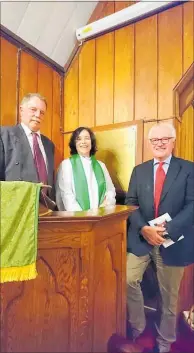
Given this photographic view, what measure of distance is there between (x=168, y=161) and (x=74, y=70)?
138 centimetres

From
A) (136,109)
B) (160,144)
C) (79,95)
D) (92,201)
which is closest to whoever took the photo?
(160,144)

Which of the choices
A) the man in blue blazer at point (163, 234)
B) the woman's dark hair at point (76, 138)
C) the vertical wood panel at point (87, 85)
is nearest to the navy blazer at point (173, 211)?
the man in blue blazer at point (163, 234)

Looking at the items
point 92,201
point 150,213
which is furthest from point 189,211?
point 92,201

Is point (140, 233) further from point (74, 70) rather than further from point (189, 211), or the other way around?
point (74, 70)

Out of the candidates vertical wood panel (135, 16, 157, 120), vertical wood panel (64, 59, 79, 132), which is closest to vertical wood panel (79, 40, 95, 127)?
vertical wood panel (64, 59, 79, 132)

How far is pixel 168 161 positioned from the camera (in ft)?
6.03

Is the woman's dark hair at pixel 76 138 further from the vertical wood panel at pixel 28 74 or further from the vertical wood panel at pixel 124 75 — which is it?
the vertical wood panel at pixel 28 74

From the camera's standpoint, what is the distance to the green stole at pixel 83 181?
1891 millimetres

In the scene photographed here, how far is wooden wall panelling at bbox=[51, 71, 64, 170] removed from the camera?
261cm

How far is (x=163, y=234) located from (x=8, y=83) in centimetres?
155

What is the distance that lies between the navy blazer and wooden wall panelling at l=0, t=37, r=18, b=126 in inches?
43.5

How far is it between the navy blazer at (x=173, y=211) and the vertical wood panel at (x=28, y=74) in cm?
121

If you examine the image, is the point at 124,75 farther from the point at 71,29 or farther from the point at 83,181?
the point at 83,181

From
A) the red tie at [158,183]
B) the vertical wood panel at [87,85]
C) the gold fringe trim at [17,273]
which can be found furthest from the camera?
the vertical wood panel at [87,85]
